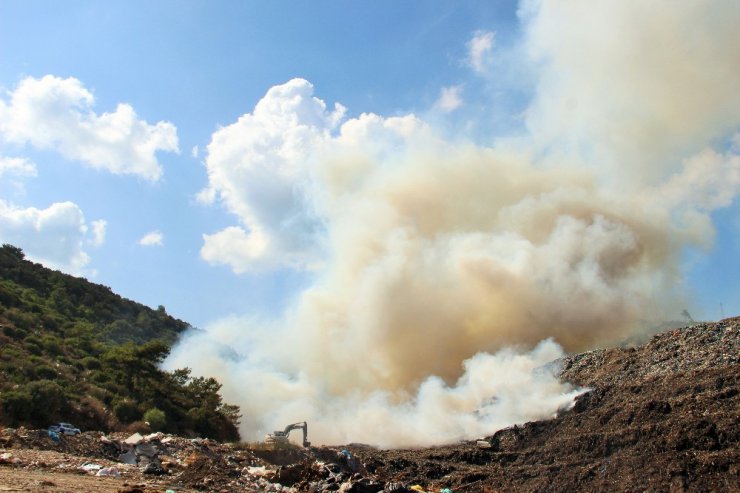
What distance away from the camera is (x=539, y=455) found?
23.0 meters

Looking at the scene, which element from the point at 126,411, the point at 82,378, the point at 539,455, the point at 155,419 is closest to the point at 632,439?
the point at 539,455

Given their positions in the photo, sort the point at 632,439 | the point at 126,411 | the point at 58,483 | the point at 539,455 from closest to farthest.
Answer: the point at 58,483
the point at 632,439
the point at 539,455
the point at 126,411

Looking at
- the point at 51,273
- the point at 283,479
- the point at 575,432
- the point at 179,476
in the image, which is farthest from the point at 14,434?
the point at 51,273

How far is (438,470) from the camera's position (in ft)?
77.8

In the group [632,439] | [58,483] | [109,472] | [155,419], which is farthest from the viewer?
[155,419]

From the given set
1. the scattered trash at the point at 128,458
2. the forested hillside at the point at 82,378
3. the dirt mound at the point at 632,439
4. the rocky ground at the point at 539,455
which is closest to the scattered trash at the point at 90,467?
the rocky ground at the point at 539,455

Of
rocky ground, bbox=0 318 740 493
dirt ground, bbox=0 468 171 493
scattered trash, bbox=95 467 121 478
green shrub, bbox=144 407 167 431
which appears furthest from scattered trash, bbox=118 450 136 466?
green shrub, bbox=144 407 167 431

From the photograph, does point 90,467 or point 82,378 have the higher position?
point 82,378

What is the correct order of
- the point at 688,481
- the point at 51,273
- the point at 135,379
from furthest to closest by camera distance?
the point at 51,273 → the point at 135,379 → the point at 688,481

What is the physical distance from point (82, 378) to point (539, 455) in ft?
97.6

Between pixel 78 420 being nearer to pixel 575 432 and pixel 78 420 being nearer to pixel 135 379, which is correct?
pixel 135 379

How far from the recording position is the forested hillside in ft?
98.5

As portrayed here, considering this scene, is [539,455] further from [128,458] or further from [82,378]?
[82,378]

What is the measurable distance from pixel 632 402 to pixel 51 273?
64496 mm
